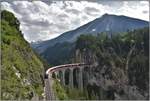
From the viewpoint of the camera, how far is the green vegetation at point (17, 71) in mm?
4719

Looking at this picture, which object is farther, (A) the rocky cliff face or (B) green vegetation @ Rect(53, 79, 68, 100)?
(B) green vegetation @ Rect(53, 79, 68, 100)

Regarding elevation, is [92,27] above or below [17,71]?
above

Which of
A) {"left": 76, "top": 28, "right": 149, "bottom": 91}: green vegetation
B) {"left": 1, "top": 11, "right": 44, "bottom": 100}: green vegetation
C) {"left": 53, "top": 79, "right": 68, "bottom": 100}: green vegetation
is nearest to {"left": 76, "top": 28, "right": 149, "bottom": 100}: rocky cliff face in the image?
{"left": 76, "top": 28, "right": 149, "bottom": 91}: green vegetation

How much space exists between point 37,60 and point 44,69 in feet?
2.01

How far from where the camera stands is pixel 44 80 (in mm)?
7434

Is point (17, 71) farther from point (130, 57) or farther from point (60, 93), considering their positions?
point (130, 57)

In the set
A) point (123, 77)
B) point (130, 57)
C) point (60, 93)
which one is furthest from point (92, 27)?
point (130, 57)

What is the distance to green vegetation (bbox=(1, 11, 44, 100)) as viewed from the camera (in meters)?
4.72

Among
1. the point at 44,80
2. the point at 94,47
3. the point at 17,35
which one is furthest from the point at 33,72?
the point at 94,47

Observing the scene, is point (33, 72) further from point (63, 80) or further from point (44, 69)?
point (63, 80)

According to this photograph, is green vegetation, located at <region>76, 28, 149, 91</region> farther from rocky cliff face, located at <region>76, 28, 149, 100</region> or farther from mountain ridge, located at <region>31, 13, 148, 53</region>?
mountain ridge, located at <region>31, 13, 148, 53</region>

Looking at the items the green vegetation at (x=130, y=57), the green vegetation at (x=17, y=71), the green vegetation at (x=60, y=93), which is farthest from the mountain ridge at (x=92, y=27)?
the green vegetation at (x=60, y=93)

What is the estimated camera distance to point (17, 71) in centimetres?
644

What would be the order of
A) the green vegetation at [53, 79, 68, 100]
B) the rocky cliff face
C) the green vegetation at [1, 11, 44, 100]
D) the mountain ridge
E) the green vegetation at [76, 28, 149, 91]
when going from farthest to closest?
the green vegetation at [53, 79, 68, 100]
the green vegetation at [76, 28, 149, 91]
the rocky cliff face
the mountain ridge
the green vegetation at [1, 11, 44, 100]
